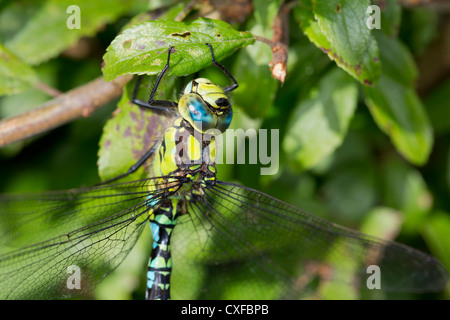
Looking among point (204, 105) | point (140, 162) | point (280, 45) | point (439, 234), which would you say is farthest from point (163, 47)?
point (439, 234)

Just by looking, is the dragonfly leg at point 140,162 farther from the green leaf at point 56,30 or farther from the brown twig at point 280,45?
the green leaf at point 56,30

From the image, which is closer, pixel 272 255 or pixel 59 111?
pixel 59 111

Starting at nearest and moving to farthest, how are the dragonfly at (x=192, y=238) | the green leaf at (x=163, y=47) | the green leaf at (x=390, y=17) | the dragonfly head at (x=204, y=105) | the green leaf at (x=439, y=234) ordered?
the green leaf at (x=163, y=47)
the dragonfly head at (x=204, y=105)
the dragonfly at (x=192, y=238)
the green leaf at (x=390, y=17)
the green leaf at (x=439, y=234)

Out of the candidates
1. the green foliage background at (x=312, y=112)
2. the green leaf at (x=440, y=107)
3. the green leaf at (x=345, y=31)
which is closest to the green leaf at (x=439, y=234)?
the green foliage background at (x=312, y=112)

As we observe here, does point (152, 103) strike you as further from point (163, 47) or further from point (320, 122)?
point (320, 122)

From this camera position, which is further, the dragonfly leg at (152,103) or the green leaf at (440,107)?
the green leaf at (440,107)

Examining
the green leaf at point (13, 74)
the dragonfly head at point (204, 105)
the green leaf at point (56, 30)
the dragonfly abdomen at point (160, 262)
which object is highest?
the green leaf at point (56, 30)

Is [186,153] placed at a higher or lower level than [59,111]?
lower
